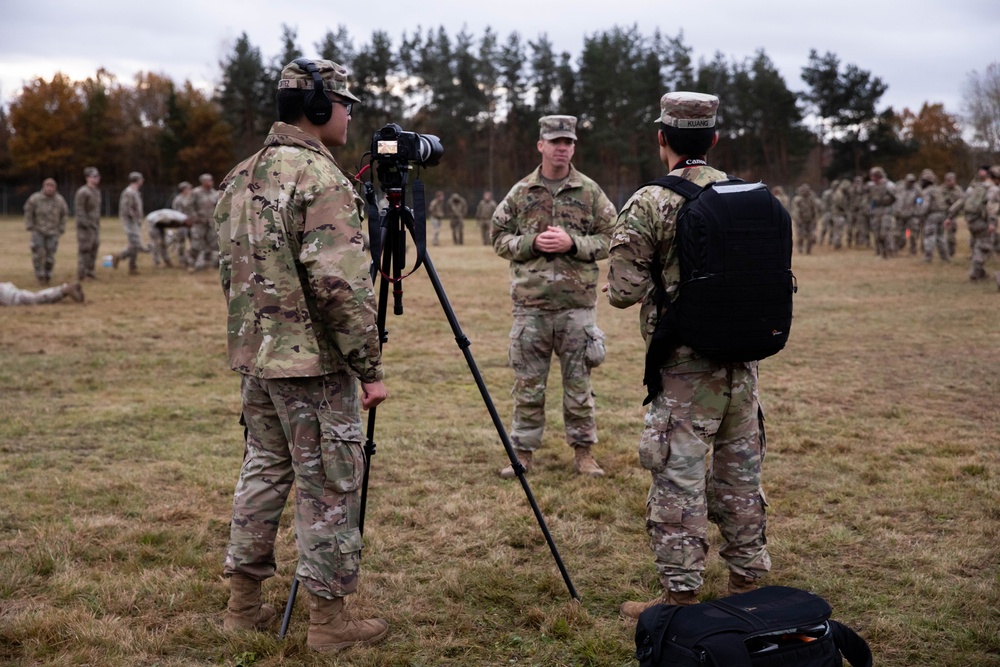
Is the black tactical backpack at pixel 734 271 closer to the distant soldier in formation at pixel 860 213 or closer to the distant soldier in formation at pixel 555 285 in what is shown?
the distant soldier in formation at pixel 555 285

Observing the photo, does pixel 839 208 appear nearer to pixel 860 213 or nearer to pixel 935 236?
pixel 860 213

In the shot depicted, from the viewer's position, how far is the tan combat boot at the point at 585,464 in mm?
5965

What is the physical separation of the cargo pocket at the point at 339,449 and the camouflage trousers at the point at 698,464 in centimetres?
121

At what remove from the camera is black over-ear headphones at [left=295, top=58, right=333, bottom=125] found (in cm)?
341

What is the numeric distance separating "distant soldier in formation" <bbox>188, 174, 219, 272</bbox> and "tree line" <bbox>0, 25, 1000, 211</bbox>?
31643 millimetres

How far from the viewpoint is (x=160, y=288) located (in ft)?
55.7

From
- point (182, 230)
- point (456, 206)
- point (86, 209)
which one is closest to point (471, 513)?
point (86, 209)

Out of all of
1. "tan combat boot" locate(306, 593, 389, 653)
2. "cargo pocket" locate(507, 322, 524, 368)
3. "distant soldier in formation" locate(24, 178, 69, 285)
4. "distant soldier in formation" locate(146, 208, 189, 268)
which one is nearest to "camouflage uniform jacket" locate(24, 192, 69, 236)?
"distant soldier in formation" locate(24, 178, 69, 285)

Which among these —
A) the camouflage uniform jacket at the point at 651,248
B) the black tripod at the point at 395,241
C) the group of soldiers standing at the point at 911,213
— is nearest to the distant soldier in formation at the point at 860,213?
the group of soldiers standing at the point at 911,213

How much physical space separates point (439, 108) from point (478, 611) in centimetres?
5309

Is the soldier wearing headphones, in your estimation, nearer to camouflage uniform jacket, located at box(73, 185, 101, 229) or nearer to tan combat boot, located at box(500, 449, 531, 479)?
tan combat boot, located at box(500, 449, 531, 479)

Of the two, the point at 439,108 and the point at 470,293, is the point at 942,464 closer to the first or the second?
the point at 470,293

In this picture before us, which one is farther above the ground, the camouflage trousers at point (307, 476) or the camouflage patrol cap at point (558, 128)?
the camouflage patrol cap at point (558, 128)

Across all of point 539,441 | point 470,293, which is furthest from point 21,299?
point 539,441
